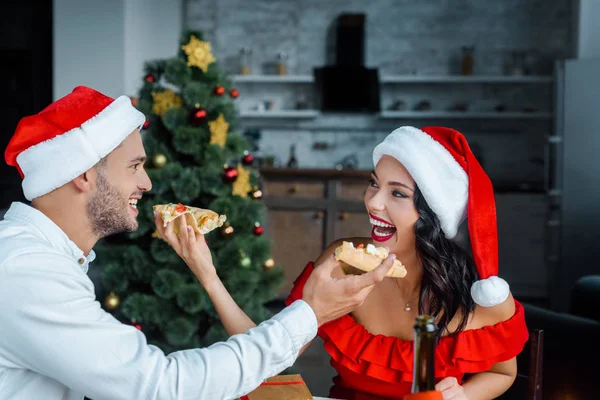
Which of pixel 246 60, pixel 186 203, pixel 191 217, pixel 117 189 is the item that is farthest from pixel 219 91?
pixel 246 60

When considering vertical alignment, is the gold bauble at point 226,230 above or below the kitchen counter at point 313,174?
below

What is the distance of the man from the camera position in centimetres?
105

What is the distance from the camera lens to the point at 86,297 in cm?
110

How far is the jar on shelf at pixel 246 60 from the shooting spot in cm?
646

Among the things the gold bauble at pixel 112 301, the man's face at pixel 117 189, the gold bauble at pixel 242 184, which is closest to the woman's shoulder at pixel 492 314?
the man's face at pixel 117 189

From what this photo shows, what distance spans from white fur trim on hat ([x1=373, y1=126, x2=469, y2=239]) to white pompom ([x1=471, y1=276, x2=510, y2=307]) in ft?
0.61

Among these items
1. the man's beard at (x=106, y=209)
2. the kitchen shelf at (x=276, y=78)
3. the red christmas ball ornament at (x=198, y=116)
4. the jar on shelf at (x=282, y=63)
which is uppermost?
the jar on shelf at (x=282, y=63)

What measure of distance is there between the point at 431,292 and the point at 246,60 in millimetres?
5311

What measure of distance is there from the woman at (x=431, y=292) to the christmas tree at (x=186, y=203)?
151 centimetres

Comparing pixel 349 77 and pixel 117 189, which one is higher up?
pixel 349 77

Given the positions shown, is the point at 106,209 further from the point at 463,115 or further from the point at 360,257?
the point at 463,115

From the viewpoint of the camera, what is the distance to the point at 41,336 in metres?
1.04

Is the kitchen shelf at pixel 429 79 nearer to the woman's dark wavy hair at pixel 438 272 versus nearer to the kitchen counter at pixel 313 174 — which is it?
the kitchen counter at pixel 313 174

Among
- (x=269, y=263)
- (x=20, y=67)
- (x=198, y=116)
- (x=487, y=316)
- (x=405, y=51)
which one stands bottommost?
(x=269, y=263)
